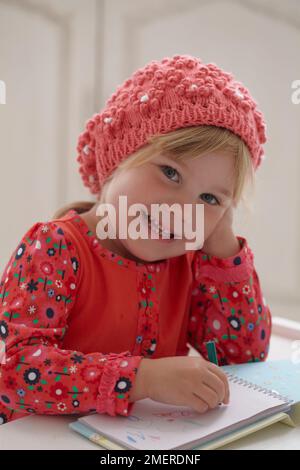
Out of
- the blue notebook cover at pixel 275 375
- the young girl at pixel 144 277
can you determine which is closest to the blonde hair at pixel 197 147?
the young girl at pixel 144 277

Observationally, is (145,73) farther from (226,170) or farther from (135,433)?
(135,433)

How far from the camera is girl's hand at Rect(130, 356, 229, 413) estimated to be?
2.08 ft

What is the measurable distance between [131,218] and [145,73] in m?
0.22

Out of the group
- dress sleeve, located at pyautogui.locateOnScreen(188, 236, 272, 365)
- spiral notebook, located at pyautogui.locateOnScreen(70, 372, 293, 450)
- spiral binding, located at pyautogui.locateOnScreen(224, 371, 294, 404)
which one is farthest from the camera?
dress sleeve, located at pyautogui.locateOnScreen(188, 236, 272, 365)

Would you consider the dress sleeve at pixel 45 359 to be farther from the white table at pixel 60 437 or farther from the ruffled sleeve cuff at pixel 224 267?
the ruffled sleeve cuff at pixel 224 267

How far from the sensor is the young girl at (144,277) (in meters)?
0.65

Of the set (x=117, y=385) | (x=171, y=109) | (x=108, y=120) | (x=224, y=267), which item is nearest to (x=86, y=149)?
(x=108, y=120)

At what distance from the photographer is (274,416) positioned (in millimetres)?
643

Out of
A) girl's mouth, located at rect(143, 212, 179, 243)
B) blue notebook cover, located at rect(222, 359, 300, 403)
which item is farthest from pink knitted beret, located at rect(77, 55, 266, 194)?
blue notebook cover, located at rect(222, 359, 300, 403)

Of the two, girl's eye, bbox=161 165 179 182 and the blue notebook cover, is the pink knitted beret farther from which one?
the blue notebook cover

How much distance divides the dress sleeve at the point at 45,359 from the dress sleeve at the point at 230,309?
275 mm

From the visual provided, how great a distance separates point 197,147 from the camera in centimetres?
75

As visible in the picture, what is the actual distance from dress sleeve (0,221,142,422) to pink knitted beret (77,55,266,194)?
20 cm

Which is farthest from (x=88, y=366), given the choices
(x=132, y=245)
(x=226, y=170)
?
(x=226, y=170)
